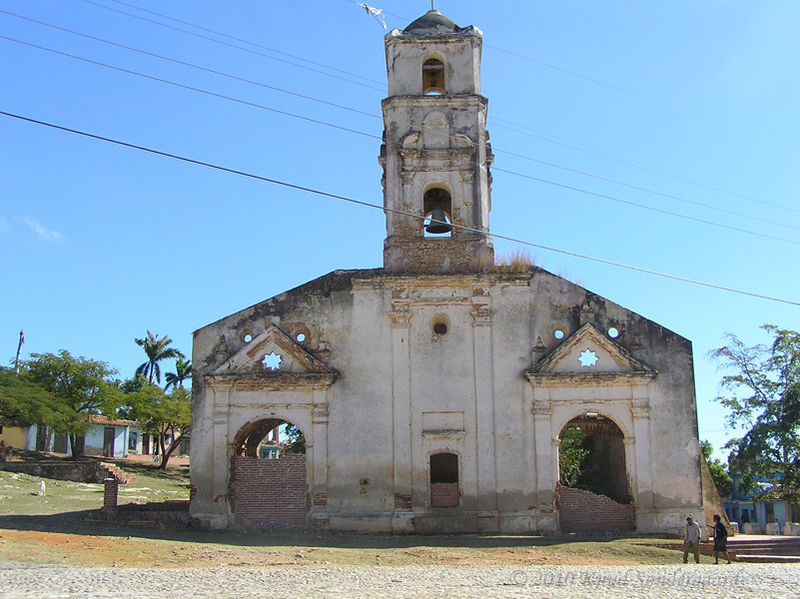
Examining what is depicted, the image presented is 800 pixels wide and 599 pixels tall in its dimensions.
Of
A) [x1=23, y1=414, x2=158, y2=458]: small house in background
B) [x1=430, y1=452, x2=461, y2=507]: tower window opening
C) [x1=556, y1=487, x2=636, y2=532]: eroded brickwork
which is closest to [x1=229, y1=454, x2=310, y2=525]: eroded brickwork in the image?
[x1=430, y1=452, x2=461, y2=507]: tower window opening

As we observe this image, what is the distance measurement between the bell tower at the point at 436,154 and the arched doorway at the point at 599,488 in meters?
5.68

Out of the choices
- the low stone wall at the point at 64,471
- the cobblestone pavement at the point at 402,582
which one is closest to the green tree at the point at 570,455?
the cobblestone pavement at the point at 402,582

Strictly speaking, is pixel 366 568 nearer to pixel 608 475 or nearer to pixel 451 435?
pixel 451 435

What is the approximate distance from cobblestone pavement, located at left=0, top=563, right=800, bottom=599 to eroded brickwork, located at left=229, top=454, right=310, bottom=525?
21.2ft

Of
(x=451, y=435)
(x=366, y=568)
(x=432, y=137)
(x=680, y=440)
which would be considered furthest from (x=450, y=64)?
(x=366, y=568)

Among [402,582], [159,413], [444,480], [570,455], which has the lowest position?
[402,582]

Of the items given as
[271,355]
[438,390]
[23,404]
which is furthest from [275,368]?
[23,404]

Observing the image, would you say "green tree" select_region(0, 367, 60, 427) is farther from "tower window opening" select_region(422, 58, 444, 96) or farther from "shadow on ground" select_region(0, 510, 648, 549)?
"tower window opening" select_region(422, 58, 444, 96)

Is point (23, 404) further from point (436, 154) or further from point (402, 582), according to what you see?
point (402, 582)

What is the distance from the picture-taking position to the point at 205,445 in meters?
21.2

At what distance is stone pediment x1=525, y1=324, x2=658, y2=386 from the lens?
2120cm

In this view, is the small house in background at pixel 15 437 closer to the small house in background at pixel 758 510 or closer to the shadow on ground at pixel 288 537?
the shadow on ground at pixel 288 537

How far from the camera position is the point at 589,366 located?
845 inches

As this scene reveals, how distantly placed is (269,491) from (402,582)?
886 cm
